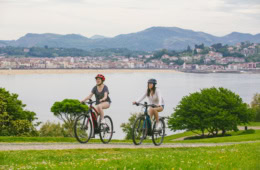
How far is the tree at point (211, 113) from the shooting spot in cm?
4794

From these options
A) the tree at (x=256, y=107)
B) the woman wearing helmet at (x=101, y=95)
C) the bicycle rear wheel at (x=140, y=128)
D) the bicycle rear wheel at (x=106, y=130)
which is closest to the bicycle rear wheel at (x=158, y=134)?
the bicycle rear wheel at (x=140, y=128)

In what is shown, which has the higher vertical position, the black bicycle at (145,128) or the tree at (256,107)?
the black bicycle at (145,128)

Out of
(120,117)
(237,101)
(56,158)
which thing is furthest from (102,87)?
(120,117)

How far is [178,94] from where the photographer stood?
134500 mm

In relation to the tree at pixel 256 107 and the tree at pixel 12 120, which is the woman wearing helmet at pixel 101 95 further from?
the tree at pixel 256 107

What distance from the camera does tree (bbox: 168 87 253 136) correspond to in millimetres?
47938

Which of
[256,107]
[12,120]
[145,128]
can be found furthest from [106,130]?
[256,107]

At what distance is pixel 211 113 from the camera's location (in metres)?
48.0

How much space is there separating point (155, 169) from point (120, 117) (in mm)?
80322

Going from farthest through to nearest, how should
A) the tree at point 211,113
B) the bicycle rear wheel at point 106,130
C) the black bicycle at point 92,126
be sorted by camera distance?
the tree at point 211,113 < the bicycle rear wheel at point 106,130 < the black bicycle at point 92,126

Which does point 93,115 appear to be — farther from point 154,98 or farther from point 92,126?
point 154,98

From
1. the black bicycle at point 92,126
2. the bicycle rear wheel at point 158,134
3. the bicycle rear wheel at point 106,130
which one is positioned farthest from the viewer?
the bicycle rear wheel at point 106,130

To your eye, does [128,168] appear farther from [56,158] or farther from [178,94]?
[178,94]

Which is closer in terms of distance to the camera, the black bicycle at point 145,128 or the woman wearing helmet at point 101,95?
the black bicycle at point 145,128
